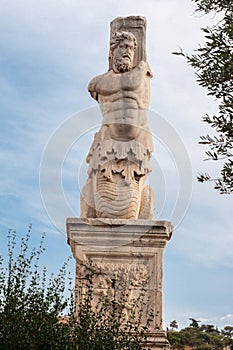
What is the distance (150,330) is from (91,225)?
68.0 inches

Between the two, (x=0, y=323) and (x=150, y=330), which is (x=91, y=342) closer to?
(x=0, y=323)

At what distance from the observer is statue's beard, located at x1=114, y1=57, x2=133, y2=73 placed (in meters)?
13.1

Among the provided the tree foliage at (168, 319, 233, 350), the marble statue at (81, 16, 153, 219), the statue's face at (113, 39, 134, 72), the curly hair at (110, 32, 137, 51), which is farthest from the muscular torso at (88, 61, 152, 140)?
the tree foliage at (168, 319, 233, 350)

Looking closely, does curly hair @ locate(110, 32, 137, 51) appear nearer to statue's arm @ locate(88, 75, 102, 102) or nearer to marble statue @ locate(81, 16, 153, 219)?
marble statue @ locate(81, 16, 153, 219)

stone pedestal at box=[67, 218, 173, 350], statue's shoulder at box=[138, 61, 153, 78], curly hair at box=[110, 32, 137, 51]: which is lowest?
stone pedestal at box=[67, 218, 173, 350]

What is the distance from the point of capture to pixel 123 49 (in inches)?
514

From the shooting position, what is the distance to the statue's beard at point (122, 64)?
13.1 m

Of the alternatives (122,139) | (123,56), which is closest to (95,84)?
(123,56)

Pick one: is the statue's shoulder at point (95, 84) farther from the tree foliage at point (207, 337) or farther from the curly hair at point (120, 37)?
the tree foliage at point (207, 337)

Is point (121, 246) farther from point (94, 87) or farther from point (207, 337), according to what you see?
point (207, 337)

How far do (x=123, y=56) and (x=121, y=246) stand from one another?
3.18 meters

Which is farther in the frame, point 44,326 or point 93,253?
point 93,253

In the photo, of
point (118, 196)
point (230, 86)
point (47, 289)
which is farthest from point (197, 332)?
point (230, 86)

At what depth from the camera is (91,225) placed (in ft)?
38.9
